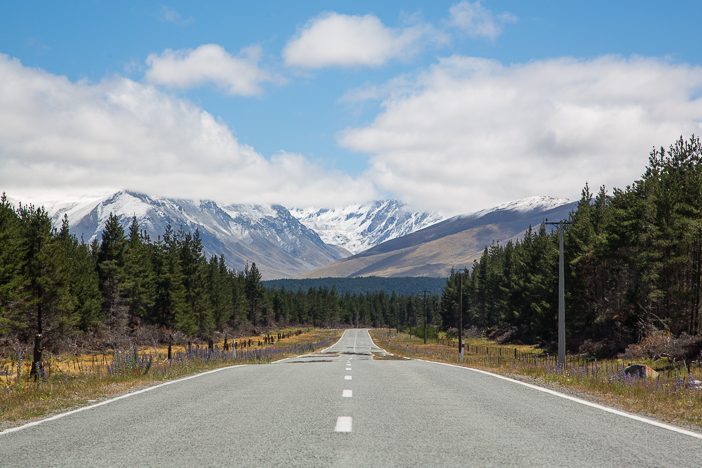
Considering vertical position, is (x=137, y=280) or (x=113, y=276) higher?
(x=113, y=276)

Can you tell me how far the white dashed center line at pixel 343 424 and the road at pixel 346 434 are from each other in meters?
0.01

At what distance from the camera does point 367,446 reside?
25.4 feet

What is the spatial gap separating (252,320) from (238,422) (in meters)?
165

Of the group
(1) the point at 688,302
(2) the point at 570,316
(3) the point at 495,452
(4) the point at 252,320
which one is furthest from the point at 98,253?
(4) the point at 252,320

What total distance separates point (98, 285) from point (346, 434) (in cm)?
7386

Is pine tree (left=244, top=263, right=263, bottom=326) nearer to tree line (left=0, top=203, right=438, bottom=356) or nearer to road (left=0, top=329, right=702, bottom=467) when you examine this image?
tree line (left=0, top=203, right=438, bottom=356)

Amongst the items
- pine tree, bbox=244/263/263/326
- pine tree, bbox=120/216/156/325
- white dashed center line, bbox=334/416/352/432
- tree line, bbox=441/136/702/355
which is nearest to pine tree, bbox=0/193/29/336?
pine tree, bbox=120/216/156/325

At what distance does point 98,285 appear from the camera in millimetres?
76562

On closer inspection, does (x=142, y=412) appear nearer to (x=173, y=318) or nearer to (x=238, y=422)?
(x=238, y=422)

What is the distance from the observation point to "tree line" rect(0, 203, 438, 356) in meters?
47.2

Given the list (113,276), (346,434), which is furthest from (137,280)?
(346,434)

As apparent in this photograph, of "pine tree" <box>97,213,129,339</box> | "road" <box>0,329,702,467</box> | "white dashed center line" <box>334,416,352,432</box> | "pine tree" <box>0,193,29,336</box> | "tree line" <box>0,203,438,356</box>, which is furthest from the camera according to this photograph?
"pine tree" <box>97,213,129,339</box>

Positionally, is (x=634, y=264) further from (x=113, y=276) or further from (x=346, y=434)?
(x=113, y=276)

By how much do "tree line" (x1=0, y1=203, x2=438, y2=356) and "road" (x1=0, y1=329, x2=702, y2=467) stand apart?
59.9ft
